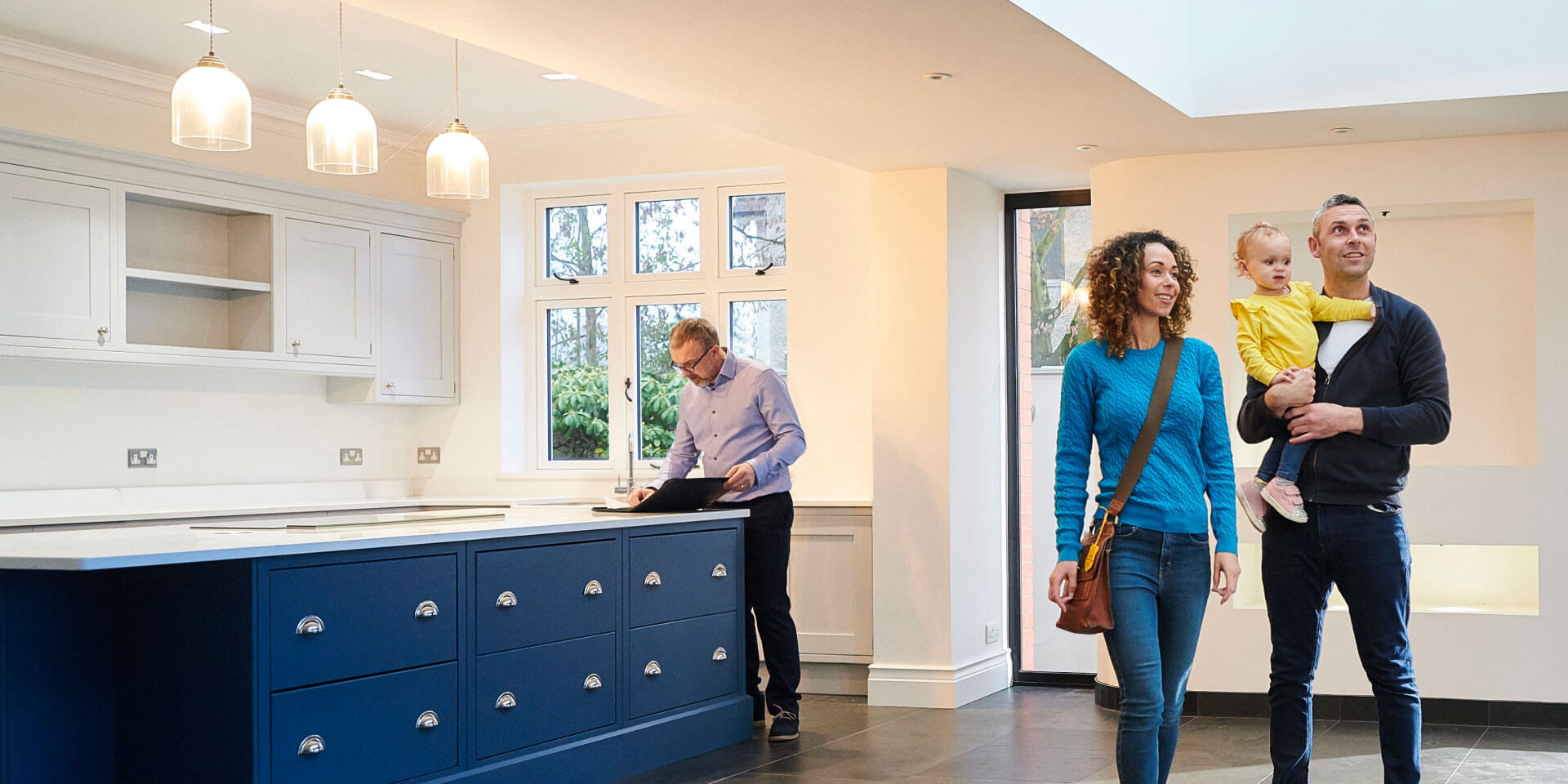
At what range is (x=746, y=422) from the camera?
5.49 metres

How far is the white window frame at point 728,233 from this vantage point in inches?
283

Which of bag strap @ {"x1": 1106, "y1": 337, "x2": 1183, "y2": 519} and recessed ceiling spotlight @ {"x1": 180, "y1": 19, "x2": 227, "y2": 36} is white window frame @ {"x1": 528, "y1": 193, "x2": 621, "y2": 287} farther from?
bag strap @ {"x1": 1106, "y1": 337, "x2": 1183, "y2": 519}

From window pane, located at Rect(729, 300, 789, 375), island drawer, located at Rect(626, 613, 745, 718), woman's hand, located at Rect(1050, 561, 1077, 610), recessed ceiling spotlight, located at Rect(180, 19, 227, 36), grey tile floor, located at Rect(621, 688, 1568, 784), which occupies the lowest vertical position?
grey tile floor, located at Rect(621, 688, 1568, 784)

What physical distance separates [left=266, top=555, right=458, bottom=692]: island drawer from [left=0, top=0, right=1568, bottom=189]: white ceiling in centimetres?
145

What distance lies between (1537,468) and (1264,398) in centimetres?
303

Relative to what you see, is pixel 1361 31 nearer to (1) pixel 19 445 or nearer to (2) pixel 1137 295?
(2) pixel 1137 295

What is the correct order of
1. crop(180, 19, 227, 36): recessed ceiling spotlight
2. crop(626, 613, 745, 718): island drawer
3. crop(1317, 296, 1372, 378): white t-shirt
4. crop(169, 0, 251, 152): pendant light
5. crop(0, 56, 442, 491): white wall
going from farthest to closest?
1. crop(0, 56, 442, 491): white wall
2. crop(180, 19, 227, 36): recessed ceiling spotlight
3. crop(626, 613, 745, 718): island drawer
4. crop(169, 0, 251, 152): pendant light
5. crop(1317, 296, 1372, 378): white t-shirt

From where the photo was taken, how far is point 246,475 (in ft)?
23.0

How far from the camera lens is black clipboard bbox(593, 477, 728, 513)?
5016 mm

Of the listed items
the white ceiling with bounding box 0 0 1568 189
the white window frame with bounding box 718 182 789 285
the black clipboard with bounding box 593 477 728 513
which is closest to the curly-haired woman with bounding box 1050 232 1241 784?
the white ceiling with bounding box 0 0 1568 189

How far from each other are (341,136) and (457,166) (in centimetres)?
A: 47

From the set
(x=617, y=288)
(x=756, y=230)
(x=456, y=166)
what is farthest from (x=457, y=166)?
(x=617, y=288)

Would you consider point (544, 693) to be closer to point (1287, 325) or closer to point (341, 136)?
point (341, 136)

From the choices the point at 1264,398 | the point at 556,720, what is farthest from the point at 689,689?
the point at 1264,398
